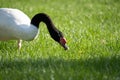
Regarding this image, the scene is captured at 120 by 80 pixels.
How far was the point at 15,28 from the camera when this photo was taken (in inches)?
299

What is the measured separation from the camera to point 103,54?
24.9ft

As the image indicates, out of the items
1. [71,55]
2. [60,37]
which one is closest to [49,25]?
[60,37]

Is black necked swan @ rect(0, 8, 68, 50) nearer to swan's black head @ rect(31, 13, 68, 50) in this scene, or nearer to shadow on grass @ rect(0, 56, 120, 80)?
swan's black head @ rect(31, 13, 68, 50)

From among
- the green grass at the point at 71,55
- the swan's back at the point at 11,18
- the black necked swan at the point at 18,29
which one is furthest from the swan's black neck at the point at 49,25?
the green grass at the point at 71,55

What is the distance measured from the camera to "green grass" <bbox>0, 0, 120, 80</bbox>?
19.9 ft

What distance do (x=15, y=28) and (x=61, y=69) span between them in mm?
1729

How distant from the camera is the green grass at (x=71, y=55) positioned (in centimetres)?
607

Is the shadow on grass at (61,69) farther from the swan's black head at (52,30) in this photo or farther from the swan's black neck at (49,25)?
the swan's black neck at (49,25)

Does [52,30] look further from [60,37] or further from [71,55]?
[71,55]

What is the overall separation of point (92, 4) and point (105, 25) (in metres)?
5.95

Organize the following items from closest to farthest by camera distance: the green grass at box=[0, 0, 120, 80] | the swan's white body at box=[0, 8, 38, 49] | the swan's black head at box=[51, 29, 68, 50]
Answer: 1. the green grass at box=[0, 0, 120, 80]
2. the swan's white body at box=[0, 8, 38, 49]
3. the swan's black head at box=[51, 29, 68, 50]

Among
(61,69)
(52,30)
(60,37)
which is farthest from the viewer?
(52,30)

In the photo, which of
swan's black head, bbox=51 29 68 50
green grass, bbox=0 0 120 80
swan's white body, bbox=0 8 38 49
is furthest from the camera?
swan's black head, bbox=51 29 68 50

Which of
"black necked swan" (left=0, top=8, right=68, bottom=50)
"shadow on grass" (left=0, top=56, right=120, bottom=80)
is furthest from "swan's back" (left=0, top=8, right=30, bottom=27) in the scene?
"shadow on grass" (left=0, top=56, right=120, bottom=80)
